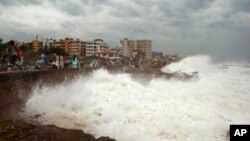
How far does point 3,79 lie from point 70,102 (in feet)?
11.0

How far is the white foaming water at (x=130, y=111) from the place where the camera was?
10062mm


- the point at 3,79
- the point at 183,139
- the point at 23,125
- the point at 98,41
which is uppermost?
the point at 98,41

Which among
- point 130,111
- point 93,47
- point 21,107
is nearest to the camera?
point 130,111

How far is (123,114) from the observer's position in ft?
39.6

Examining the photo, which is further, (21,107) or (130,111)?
(21,107)

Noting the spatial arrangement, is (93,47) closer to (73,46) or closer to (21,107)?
(73,46)

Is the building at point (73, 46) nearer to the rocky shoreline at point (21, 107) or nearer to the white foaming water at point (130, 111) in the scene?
the rocky shoreline at point (21, 107)

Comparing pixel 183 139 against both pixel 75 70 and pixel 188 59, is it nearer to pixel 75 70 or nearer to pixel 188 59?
pixel 75 70

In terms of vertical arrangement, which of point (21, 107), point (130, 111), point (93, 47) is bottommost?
point (130, 111)

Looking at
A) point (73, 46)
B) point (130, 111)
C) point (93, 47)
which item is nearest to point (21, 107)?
point (130, 111)

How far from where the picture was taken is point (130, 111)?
41.0 ft

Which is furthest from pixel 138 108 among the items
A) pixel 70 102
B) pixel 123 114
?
pixel 70 102

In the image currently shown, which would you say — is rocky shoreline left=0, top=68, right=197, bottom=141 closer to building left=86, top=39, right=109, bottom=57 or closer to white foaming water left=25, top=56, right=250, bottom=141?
white foaming water left=25, top=56, right=250, bottom=141

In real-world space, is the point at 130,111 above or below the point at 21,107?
below
